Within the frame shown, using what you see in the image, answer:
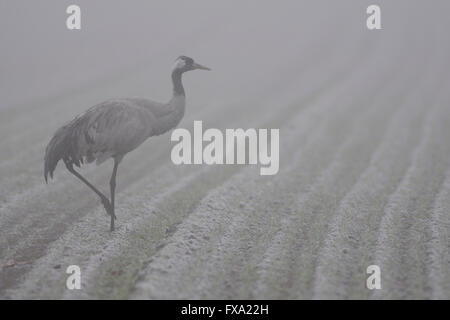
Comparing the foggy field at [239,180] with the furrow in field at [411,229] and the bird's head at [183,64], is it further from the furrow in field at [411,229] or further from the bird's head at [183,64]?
the bird's head at [183,64]

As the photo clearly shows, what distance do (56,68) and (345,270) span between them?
25.7 meters

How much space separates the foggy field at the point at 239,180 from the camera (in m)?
7.43

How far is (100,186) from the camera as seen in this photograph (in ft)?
40.7

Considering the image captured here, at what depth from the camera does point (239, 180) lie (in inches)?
496

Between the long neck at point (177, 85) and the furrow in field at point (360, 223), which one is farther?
the long neck at point (177, 85)

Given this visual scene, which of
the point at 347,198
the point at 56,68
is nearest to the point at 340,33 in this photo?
the point at 56,68

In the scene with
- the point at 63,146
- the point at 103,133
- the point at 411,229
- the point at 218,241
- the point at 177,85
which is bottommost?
the point at 218,241

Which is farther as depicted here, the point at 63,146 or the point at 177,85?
the point at 177,85

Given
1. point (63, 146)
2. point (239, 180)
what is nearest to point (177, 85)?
point (63, 146)

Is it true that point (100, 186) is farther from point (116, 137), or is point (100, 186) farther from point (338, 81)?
point (338, 81)

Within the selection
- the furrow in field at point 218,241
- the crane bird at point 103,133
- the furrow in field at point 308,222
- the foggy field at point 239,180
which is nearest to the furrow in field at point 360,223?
the foggy field at point 239,180

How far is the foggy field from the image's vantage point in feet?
24.4

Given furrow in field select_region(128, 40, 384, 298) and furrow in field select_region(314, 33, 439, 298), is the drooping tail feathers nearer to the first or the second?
furrow in field select_region(128, 40, 384, 298)

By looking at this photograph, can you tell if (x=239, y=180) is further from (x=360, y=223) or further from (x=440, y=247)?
(x=440, y=247)
